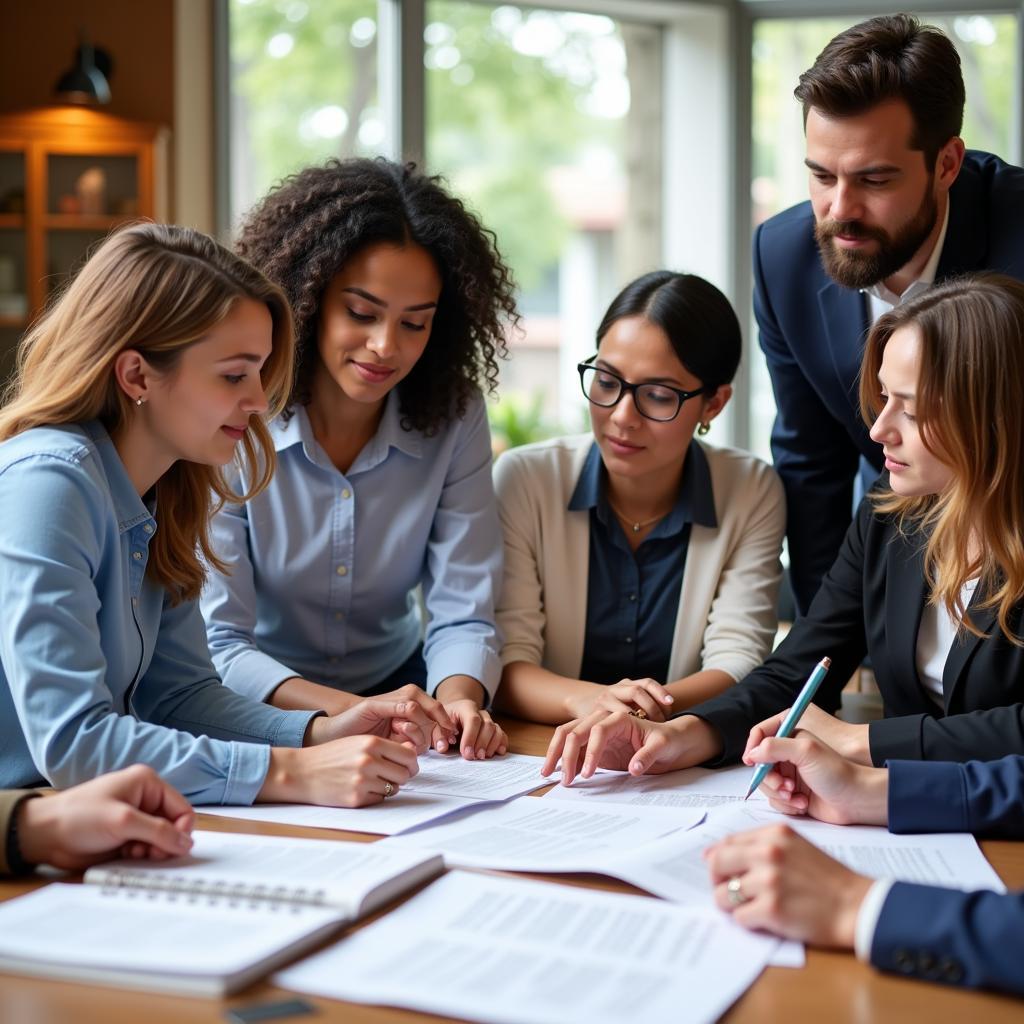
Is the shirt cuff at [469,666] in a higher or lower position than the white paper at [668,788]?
higher

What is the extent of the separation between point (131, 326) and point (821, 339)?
54.9 inches

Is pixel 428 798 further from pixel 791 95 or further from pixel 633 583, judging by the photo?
pixel 791 95

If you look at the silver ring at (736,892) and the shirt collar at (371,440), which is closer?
the silver ring at (736,892)

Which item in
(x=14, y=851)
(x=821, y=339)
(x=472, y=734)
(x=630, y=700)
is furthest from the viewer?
(x=821, y=339)

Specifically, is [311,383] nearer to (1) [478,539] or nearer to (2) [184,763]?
(1) [478,539]

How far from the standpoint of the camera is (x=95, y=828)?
1.21 m

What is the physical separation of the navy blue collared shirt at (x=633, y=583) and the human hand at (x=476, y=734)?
45cm

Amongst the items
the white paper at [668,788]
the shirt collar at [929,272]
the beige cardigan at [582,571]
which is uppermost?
the shirt collar at [929,272]

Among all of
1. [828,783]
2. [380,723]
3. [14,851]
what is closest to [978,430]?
[828,783]

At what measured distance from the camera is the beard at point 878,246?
7.20ft

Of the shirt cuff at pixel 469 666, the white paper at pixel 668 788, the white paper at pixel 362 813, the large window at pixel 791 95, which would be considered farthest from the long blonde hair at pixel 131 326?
the large window at pixel 791 95

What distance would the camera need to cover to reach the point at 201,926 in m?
1.07

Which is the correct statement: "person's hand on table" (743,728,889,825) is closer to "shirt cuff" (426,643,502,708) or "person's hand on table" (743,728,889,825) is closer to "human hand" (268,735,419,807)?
"human hand" (268,735,419,807)

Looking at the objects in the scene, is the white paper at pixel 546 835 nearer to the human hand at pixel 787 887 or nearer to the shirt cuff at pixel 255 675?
the human hand at pixel 787 887
